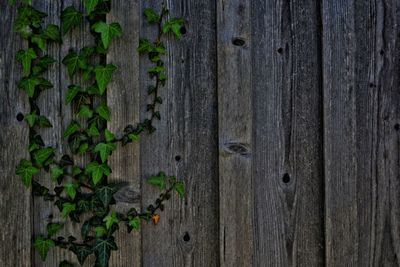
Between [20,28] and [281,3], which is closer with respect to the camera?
[20,28]

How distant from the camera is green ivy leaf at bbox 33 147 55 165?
77.6 inches

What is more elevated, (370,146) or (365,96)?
(365,96)

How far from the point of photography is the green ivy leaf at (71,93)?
199 cm

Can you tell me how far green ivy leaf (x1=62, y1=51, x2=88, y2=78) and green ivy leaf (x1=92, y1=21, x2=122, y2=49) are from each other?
109 mm

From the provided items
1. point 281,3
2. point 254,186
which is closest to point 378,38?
point 281,3

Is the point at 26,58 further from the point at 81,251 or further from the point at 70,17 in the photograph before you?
the point at 81,251

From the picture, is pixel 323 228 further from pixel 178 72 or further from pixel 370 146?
pixel 178 72

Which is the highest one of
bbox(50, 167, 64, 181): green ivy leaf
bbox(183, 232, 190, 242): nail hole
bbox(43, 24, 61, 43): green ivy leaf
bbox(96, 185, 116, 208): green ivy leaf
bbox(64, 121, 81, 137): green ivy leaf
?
bbox(43, 24, 61, 43): green ivy leaf

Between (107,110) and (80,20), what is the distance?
0.35 meters

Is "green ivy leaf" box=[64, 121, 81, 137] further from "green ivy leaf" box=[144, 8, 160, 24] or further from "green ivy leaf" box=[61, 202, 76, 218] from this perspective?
"green ivy leaf" box=[144, 8, 160, 24]

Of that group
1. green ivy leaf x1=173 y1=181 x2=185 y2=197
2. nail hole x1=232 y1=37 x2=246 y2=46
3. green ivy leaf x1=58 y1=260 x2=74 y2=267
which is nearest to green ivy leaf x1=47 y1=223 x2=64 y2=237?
green ivy leaf x1=58 y1=260 x2=74 y2=267

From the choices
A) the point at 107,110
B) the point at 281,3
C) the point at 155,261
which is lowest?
the point at 155,261

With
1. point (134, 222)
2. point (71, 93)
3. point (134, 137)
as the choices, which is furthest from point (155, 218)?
point (71, 93)

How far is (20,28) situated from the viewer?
198cm
